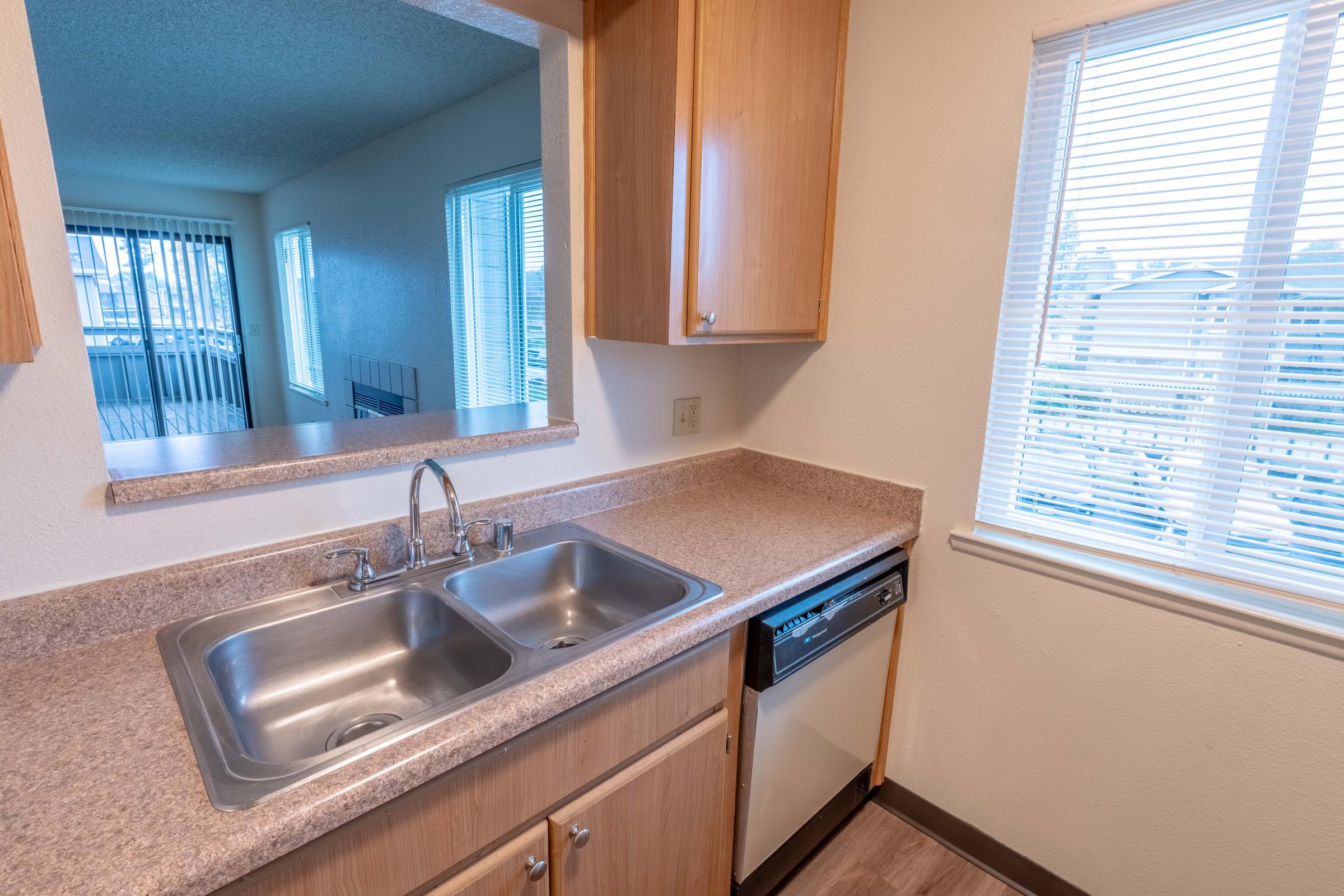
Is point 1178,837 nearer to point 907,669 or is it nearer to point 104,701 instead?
point 907,669

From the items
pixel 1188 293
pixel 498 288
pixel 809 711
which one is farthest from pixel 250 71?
pixel 1188 293

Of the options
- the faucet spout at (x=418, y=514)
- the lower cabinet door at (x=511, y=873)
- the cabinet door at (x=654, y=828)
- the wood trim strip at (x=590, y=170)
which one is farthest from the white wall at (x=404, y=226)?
the lower cabinet door at (x=511, y=873)

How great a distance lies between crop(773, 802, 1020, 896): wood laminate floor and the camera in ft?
5.20

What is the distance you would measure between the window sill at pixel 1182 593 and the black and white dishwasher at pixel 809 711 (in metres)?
0.26

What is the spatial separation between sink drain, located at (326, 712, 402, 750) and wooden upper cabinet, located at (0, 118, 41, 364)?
0.70 m

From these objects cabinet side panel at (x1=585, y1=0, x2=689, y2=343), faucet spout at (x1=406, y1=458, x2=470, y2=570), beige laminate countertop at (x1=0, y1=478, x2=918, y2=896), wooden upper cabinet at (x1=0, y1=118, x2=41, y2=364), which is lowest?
beige laminate countertop at (x1=0, y1=478, x2=918, y2=896)

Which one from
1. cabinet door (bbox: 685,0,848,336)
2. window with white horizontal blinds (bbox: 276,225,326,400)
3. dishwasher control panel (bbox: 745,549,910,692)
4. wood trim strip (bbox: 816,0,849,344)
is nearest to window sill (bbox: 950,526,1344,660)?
dishwasher control panel (bbox: 745,549,910,692)

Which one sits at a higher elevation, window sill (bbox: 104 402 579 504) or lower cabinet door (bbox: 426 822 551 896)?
window sill (bbox: 104 402 579 504)

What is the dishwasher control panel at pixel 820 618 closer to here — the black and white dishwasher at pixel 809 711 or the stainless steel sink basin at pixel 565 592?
the black and white dishwasher at pixel 809 711

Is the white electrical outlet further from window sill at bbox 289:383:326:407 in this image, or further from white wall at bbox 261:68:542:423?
window sill at bbox 289:383:326:407

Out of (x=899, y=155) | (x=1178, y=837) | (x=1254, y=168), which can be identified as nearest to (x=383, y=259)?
(x=899, y=155)

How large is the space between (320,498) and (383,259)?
3.21 metres

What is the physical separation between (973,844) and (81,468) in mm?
2123

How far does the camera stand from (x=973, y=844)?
168 cm
